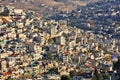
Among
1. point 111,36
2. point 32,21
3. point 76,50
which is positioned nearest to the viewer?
point 76,50

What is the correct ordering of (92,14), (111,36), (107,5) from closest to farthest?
(111,36) < (92,14) < (107,5)

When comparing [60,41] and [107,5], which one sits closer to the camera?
[60,41]

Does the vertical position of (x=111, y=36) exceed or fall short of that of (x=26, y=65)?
it falls short

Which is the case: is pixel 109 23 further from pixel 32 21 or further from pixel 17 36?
pixel 17 36

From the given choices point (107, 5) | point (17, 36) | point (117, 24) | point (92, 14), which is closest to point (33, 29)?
point (17, 36)

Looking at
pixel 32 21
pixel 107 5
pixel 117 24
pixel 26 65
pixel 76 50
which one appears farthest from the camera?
pixel 107 5

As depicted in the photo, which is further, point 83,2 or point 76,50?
point 83,2

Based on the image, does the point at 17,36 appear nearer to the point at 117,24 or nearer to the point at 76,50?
the point at 76,50

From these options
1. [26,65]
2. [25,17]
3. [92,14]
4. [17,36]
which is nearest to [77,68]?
[26,65]

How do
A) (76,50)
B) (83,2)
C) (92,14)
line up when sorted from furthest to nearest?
(83,2) → (92,14) → (76,50)
